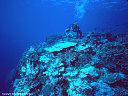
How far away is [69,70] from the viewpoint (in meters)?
4.07

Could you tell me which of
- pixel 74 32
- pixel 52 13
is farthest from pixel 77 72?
pixel 52 13

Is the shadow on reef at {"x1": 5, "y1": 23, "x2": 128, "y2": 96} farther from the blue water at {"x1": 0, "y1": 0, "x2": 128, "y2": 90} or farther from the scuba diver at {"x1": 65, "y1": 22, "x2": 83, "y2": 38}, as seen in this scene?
the blue water at {"x1": 0, "y1": 0, "x2": 128, "y2": 90}

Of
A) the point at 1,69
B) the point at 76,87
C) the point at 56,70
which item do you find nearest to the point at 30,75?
the point at 56,70

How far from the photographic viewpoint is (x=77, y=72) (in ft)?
12.7

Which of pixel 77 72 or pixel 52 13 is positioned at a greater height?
pixel 52 13

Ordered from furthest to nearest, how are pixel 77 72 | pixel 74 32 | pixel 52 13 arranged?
pixel 52 13, pixel 74 32, pixel 77 72

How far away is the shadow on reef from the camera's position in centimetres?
321

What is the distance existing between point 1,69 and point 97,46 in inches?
803

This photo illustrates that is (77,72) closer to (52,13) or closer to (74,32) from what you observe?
(74,32)

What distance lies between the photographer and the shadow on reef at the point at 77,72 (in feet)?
10.5

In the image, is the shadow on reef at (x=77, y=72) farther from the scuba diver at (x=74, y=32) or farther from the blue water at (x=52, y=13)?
the blue water at (x=52, y=13)

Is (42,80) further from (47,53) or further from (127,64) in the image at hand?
(127,64)

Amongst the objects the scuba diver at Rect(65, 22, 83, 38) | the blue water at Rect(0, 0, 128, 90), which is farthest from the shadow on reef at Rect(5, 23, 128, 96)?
the blue water at Rect(0, 0, 128, 90)

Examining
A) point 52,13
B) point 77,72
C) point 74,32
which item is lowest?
point 77,72
